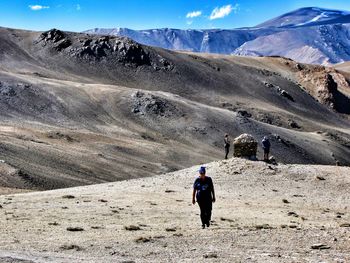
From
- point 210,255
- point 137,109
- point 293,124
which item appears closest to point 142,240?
point 210,255

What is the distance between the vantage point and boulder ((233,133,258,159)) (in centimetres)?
3547

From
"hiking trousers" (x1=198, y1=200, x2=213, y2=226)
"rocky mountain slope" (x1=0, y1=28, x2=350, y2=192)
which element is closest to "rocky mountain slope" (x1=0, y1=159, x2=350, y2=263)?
"hiking trousers" (x1=198, y1=200, x2=213, y2=226)

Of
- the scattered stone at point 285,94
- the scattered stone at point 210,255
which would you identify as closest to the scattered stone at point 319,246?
the scattered stone at point 210,255

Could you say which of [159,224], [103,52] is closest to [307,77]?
[103,52]

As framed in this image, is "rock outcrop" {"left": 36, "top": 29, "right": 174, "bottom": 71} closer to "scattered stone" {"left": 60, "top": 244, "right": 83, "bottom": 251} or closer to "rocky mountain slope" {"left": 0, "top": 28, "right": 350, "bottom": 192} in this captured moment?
"rocky mountain slope" {"left": 0, "top": 28, "right": 350, "bottom": 192}

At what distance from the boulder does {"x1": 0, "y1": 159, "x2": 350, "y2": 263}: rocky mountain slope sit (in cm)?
120

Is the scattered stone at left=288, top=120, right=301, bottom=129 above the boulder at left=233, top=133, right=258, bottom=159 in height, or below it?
below

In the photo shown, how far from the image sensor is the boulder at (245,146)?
1396 inches

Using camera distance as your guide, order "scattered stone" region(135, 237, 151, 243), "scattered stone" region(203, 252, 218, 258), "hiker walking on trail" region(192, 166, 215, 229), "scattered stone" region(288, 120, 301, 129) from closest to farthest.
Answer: "scattered stone" region(203, 252, 218, 258)
"scattered stone" region(135, 237, 151, 243)
"hiker walking on trail" region(192, 166, 215, 229)
"scattered stone" region(288, 120, 301, 129)

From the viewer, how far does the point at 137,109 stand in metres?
83.7

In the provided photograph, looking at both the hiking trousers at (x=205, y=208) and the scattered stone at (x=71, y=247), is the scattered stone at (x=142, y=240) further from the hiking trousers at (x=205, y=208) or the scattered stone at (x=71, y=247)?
the hiking trousers at (x=205, y=208)

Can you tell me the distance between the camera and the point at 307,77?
14625 centimetres

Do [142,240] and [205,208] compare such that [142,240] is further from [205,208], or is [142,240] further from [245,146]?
[245,146]

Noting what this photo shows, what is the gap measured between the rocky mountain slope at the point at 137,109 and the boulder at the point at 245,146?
12.5m
